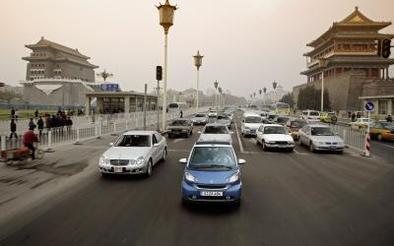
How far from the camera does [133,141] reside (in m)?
12.7

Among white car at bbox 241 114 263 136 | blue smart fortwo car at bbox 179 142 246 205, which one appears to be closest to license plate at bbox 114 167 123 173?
blue smart fortwo car at bbox 179 142 246 205

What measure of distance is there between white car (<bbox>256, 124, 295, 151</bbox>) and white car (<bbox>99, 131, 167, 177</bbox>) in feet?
23.2

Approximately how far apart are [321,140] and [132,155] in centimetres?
1101

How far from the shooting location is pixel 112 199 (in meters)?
8.91

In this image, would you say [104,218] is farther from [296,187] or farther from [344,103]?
[344,103]

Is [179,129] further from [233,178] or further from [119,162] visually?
[233,178]

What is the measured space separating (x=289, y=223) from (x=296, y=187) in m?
3.35

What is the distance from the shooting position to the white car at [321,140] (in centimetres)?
1794

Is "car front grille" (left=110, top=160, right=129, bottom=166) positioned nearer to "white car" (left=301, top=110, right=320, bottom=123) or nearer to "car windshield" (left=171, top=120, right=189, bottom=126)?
Result: "car windshield" (left=171, top=120, right=189, bottom=126)

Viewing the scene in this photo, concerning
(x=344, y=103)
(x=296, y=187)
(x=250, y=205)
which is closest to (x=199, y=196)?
(x=250, y=205)

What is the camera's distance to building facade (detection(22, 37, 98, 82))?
9788 cm

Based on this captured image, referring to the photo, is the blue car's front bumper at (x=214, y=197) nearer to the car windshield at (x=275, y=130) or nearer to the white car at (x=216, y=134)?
the white car at (x=216, y=134)

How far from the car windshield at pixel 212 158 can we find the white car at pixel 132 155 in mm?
2473

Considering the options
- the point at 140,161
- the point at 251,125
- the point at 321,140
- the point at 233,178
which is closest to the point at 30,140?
the point at 140,161
